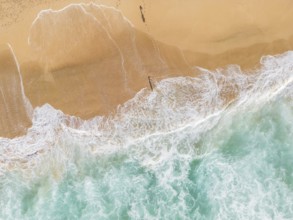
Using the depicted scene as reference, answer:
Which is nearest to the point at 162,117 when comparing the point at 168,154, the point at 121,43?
the point at 168,154

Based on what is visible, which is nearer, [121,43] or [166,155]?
[166,155]

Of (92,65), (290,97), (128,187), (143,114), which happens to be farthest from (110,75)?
(290,97)

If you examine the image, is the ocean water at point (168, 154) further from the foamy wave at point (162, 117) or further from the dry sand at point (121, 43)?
the dry sand at point (121, 43)

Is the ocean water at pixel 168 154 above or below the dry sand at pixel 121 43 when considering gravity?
below

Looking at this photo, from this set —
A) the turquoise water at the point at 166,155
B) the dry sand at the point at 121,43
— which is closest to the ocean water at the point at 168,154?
the turquoise water at the point at 166,155

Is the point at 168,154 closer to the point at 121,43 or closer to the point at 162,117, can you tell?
the point at 162,117

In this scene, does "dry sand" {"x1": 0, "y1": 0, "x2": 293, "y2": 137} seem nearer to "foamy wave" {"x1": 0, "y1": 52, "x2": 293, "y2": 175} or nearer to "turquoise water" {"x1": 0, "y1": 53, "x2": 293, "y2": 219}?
"foamy wave" {"x1": 0, "y1": 52, "x2": 293, "y2": 175}
